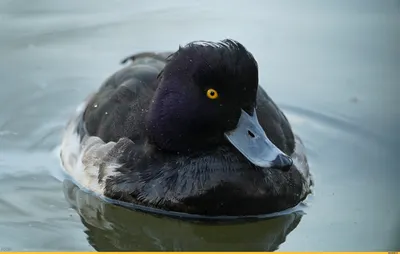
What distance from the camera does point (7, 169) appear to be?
7777 millimetres

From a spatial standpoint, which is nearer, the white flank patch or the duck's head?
the duck's head

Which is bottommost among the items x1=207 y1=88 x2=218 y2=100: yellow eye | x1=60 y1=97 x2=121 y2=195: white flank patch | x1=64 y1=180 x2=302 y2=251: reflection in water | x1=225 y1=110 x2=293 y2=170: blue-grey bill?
x1=64 y1=180 x2=302 y2=251: reflection in water

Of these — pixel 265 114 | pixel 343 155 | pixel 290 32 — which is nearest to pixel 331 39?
pixel 290 32

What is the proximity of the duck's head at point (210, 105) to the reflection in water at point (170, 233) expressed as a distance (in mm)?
509

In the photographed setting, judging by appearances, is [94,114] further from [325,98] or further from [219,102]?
[325,98]

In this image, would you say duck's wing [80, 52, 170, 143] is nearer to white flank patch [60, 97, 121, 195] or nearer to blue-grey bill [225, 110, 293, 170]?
white flank patch [60, 97, 121, 195]

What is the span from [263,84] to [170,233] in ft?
9.93

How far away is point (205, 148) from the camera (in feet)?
22.4

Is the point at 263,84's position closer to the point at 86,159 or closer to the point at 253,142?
the point at 86,159

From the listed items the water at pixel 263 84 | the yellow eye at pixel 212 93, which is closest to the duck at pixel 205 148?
the yellow eye at pixel 212 93

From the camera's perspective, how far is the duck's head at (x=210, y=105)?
6.52m

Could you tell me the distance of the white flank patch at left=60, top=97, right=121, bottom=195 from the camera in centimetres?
718

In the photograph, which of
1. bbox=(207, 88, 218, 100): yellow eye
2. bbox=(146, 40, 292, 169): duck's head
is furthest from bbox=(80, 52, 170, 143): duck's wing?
bbox=(207, 88, 218, 100): yellow eye

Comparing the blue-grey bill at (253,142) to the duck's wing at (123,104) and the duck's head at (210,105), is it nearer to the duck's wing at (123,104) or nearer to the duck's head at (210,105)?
the duck's head at (210,105)
